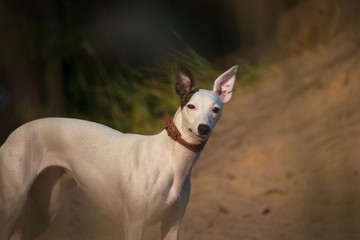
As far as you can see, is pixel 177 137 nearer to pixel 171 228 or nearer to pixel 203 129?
pixel 203 129

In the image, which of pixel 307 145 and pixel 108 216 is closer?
pixel 108 216

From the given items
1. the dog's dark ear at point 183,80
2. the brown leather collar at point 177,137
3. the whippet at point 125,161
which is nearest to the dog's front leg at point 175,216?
the whippet at point 125,161

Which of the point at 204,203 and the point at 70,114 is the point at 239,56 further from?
the point at 204,203

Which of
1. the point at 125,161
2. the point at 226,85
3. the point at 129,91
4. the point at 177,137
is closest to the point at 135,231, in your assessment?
the point at 125,161

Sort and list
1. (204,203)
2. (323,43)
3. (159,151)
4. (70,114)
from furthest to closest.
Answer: (323,43) < (70,114) < (204,203) < (159,151)

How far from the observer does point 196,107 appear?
14.6 ft

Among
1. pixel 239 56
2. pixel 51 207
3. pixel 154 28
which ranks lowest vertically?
pixel 239 56

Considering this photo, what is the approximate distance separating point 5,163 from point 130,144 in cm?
75

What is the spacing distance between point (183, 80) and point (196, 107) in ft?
0.79

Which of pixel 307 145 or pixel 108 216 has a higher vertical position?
pixel 108 216

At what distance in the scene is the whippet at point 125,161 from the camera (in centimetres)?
448

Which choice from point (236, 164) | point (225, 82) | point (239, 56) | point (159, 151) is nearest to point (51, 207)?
point (159, 151)

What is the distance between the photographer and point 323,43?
8.54 m

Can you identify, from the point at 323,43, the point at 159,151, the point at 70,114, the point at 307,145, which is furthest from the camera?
the point at 323,43
